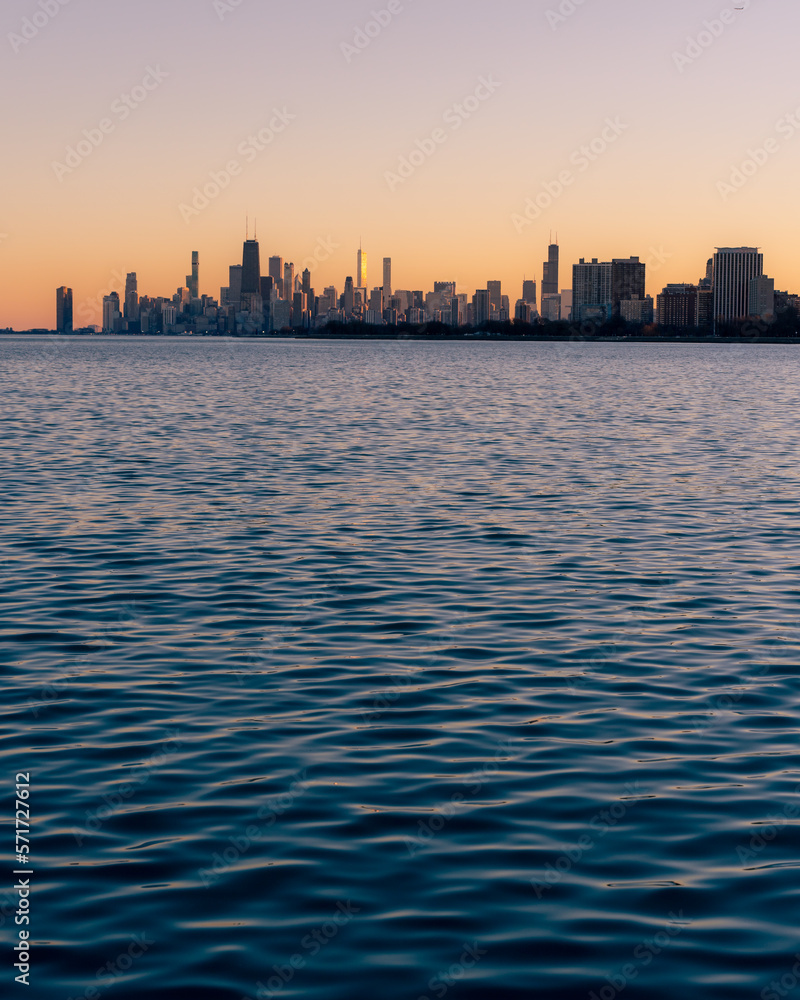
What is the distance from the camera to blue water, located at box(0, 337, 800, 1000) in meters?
8.43

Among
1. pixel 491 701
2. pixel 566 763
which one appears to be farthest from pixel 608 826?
pixel 491 701

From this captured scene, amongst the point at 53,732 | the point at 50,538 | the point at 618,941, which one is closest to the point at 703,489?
the point at 50,538

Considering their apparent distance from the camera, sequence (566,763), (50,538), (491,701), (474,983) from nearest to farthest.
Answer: (474,983) < (566,763) < (491,701) < (50,538)

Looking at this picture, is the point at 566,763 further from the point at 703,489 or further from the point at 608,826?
the point at 703,489

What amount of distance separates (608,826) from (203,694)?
5.44m

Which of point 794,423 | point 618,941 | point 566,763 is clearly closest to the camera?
point 618,941

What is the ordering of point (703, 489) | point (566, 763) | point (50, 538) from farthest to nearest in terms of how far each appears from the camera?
1. point (703, 489)
2. point (50, 538)
3. point (566, 763)

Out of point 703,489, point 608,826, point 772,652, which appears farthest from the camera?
point 703,489

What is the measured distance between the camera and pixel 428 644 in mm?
16797

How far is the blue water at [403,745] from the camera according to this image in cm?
843

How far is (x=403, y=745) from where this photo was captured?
41.5 ft

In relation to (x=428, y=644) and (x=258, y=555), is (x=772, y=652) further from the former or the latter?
(x=258, y=555)

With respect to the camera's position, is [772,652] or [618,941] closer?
[618,941]

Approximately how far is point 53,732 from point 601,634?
7816 millimetres
